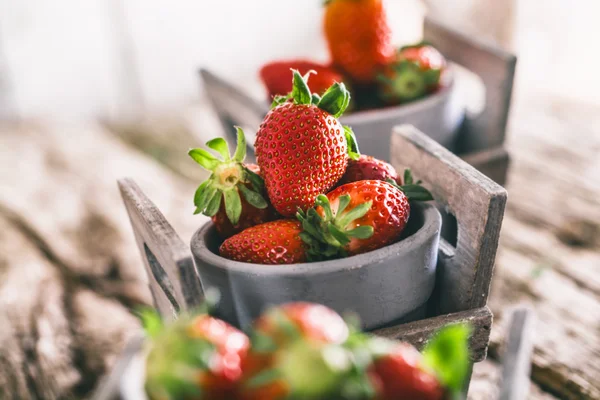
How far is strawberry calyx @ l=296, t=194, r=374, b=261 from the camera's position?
18.7 inches

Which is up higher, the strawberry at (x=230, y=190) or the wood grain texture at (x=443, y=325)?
the strawberry at (x=230, y=190)

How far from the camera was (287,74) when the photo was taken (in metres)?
Answer: 0.86

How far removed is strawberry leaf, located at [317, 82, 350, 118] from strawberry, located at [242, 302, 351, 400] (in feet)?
0.78

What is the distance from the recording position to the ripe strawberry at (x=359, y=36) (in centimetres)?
87

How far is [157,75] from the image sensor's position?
244 centimetres

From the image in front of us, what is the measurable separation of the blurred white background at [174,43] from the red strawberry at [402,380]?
5.41 ft

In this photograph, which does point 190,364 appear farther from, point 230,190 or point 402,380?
point 230,190

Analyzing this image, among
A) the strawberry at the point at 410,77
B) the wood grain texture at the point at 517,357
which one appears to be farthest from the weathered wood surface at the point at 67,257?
the wood grain texture at the point at 517,357

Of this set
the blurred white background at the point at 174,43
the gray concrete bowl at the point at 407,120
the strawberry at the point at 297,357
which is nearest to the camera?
the strawberry at the point at 297,357

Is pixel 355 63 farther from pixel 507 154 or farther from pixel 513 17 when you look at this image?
pixel 513 17

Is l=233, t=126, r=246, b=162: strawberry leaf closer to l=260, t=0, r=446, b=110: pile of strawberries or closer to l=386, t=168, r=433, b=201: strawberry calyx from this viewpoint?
l=386, t=168, r=433, b=201: strawberry calyx

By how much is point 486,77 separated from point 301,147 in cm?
46

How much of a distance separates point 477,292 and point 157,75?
83.7 inches

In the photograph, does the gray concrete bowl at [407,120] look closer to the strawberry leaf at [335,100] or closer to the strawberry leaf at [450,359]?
the strawberry leaf at [335,100]
